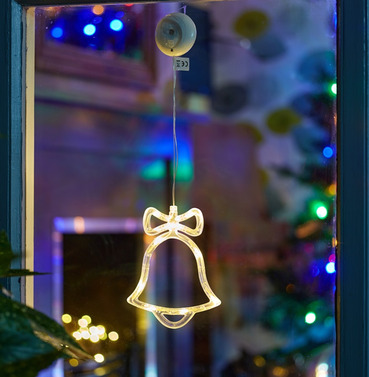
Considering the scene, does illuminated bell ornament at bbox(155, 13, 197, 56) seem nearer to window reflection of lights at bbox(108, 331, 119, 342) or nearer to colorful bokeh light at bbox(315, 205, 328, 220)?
colorful bokeh light at bbox(315, 205, 328, 220)

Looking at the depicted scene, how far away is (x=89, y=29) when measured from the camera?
172 cm

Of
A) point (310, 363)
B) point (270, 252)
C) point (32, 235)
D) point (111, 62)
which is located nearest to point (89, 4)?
point (111, 62)

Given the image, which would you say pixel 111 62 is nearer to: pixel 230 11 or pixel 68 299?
pixel 230 11

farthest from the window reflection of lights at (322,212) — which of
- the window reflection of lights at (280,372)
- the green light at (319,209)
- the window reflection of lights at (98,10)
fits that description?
the window reflection of lights at (98,10)

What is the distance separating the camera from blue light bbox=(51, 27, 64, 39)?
5.55ft

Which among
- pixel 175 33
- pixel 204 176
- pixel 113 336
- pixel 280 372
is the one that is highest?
pixel 175 33

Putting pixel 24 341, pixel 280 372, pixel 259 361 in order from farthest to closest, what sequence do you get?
pixel 259 361 < pixel 280 372 < pixel 24 341

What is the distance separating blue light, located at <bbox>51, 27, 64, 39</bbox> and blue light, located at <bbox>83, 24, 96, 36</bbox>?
7 cm

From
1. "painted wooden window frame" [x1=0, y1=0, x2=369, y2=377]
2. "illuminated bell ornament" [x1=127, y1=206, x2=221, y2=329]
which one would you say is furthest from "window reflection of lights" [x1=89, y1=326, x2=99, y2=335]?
"painted wooden window frame" [x1=0, y1=0, x2=369, y2=377]

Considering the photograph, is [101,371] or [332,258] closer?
[332,258]

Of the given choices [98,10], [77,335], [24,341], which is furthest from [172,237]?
[24,341]

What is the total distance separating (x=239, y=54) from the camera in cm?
200

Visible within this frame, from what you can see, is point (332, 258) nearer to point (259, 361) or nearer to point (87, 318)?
point (259, 361)

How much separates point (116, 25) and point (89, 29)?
0.25ft
